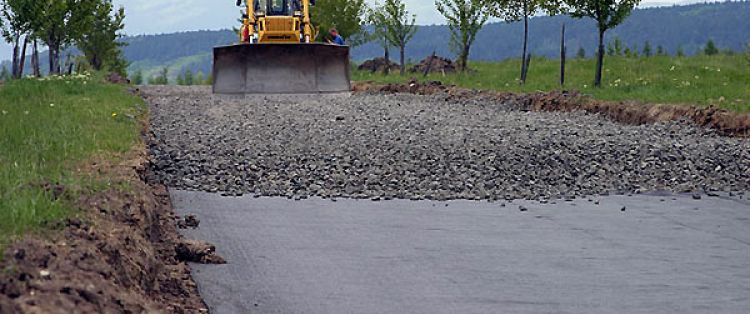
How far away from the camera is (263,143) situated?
14281mm

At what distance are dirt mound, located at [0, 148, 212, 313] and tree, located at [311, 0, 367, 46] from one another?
142ft

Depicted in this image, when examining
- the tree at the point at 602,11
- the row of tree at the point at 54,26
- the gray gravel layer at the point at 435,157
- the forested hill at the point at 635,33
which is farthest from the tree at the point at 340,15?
the forested hill at the point at 635,33

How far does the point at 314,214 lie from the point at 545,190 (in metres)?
3.02

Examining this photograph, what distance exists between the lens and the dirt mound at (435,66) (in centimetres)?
4678

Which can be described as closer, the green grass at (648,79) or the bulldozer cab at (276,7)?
the green grass at (648,79)

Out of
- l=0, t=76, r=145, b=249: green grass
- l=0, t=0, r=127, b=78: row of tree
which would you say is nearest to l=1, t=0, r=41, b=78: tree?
l=0, t=0, r=127, b=78: row of tree

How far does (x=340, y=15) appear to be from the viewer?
169 ft

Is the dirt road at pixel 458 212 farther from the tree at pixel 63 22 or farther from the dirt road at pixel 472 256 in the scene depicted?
the tree at pixel 63 22

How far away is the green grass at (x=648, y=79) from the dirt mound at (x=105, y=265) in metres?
13.0

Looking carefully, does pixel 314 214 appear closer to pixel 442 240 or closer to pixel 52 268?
pixel 442 240

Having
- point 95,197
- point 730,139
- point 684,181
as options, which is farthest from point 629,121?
point 95,197

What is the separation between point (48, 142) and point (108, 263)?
17.3 ft

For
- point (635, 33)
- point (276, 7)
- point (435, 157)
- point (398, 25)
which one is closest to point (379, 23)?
point (398, 25)

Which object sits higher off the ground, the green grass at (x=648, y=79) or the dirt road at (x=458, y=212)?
the green grass at (x=648, y=79)
